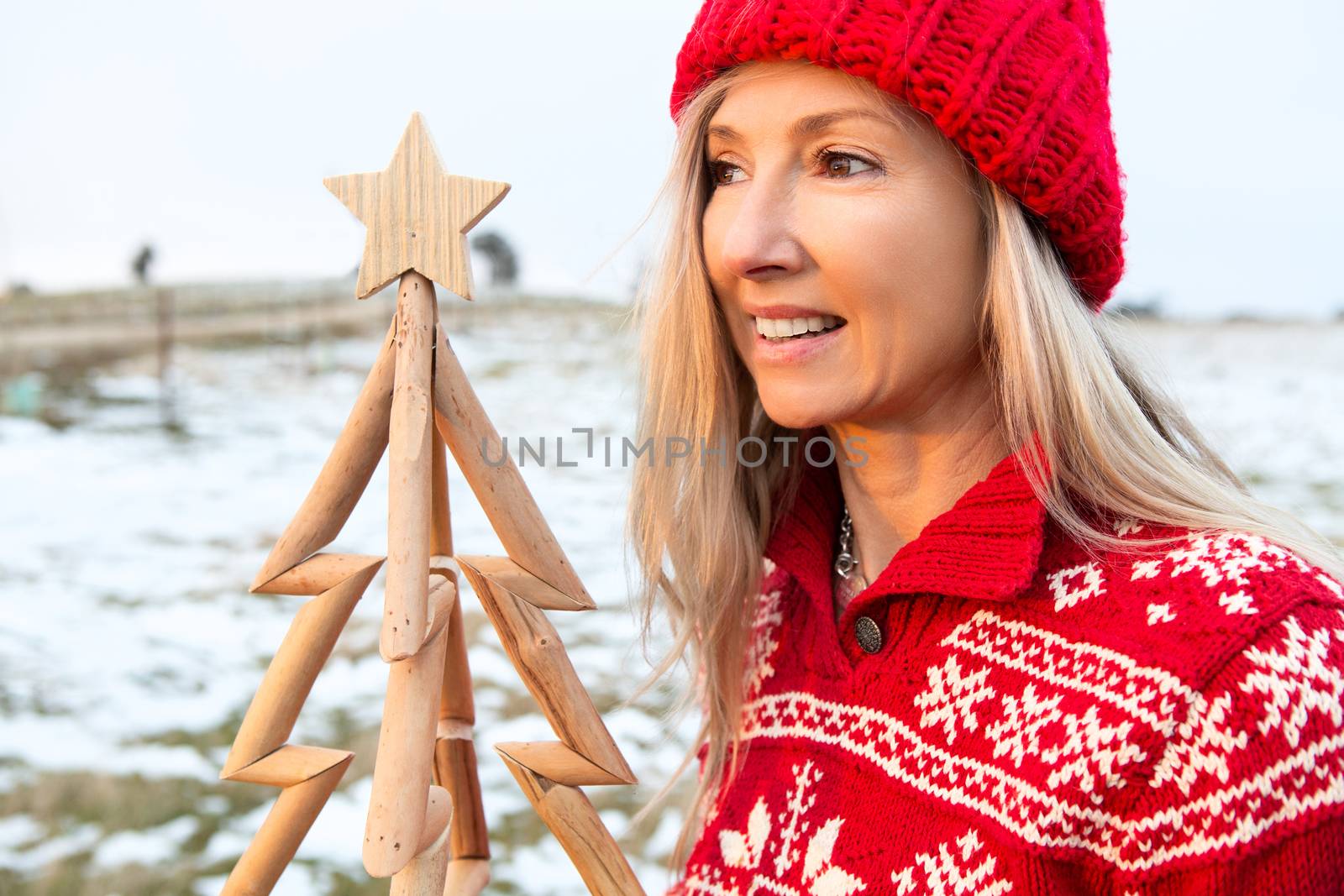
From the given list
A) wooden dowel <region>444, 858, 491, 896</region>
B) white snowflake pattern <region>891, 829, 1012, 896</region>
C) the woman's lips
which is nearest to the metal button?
white snowflake pattern <region>891, 829, 1012, 896</region>

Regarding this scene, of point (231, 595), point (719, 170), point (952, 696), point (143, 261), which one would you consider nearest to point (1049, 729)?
point (952, 696)

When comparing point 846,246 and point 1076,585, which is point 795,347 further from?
point 1076,585

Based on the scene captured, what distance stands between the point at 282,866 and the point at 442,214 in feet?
2.58

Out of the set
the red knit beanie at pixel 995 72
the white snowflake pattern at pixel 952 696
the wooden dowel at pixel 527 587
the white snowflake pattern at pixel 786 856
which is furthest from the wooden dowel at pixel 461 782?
the red knit beanie at pixel 995 72

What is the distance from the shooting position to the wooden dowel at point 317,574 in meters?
1.23

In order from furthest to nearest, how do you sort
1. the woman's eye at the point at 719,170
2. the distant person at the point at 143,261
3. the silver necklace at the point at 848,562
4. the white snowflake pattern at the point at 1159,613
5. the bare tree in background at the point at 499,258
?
the bare tree in background at the point at 499,258 → the distant person at the point at 143,261 → the silver necklace at the point at 848,562 → the woman's eye at the point at 719,170 → the white snowflake pattern at the point at 1159,613

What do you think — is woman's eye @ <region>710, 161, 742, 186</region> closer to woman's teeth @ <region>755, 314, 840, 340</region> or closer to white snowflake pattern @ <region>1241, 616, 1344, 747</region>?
woman's teeth @ <region>755, 314, 840, 340</region>

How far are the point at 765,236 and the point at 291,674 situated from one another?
2.63 feet

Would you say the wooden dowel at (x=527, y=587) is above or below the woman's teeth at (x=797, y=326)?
below

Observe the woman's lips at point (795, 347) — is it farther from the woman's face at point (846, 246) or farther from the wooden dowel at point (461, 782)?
the wooden dowel at point (461, 782)

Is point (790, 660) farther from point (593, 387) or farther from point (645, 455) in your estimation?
point (593, 387)

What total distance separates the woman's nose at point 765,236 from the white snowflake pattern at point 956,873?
2.47ft

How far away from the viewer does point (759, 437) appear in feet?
5.99

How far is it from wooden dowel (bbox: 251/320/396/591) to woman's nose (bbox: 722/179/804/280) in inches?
18.2
